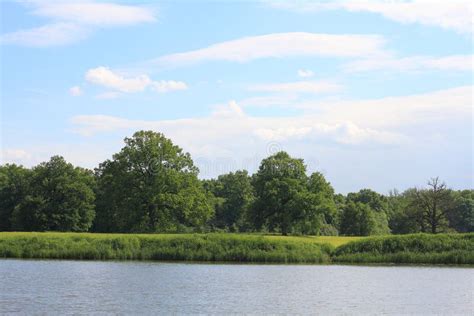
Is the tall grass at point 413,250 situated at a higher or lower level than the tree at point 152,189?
lower

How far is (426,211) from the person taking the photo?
9438cm

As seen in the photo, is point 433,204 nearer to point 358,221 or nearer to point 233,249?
point 358,221

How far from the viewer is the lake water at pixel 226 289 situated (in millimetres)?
30328

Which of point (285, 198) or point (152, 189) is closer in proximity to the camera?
point (152, 189)

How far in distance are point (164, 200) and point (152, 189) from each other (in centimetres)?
238

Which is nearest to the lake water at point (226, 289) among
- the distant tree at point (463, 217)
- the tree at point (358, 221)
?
the tree at point (358, 221)

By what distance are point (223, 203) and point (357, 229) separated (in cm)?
2431

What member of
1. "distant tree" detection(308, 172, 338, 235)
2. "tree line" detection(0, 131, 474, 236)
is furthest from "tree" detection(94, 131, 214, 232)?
"distant tree" detection(308, 172, 338, 235)

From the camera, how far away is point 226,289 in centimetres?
3712

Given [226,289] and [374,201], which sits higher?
[374,201]

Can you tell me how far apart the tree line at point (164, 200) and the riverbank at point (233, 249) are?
1859cm

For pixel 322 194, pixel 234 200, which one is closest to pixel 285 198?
pixel 322 194

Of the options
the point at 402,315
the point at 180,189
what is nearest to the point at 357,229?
the point at 180,189

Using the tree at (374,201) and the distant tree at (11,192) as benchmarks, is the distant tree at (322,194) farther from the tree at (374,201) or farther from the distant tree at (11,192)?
the distant tree at (11,192)
